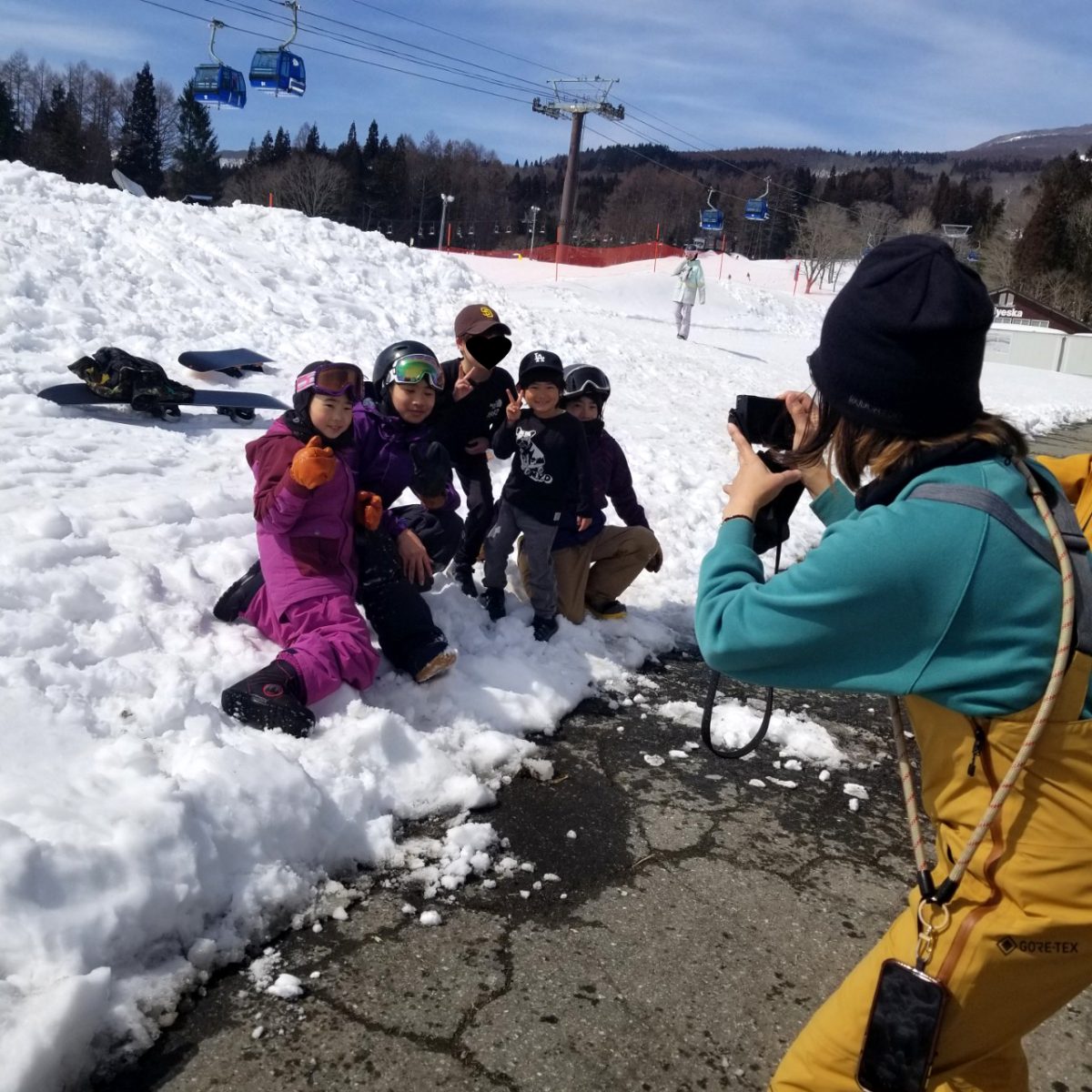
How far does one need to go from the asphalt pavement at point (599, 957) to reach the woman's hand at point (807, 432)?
1.56 m

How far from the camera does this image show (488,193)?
3981 inches

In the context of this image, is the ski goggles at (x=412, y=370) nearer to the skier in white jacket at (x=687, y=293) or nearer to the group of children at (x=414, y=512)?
the group of children at (x=414, y=512)

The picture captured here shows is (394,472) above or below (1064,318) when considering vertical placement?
below

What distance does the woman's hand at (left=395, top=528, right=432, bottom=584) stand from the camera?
460 centimetres

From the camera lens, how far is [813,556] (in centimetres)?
155

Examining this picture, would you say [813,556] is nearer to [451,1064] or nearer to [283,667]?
[451,1064]

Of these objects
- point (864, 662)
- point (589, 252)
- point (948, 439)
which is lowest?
point (864, 662)

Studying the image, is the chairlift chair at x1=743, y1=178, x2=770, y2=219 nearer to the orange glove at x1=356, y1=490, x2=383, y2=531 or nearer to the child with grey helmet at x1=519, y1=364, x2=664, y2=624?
the child with grey helmet at x1=519, y1=364, x2=664, y2=624

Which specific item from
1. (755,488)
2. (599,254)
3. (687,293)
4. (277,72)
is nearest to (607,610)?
(755,488)

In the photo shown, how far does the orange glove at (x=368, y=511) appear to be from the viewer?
4.36m


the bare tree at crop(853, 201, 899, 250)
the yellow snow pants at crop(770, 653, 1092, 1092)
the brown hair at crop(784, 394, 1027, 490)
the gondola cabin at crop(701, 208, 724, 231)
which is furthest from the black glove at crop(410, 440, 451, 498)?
the bare tree at crop(853, 201, 899, 250)

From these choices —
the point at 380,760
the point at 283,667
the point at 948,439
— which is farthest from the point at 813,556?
the point at 283,667

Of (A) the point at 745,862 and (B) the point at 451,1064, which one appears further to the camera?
(A) the point at 745,862

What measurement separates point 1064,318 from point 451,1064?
56.9 metres
